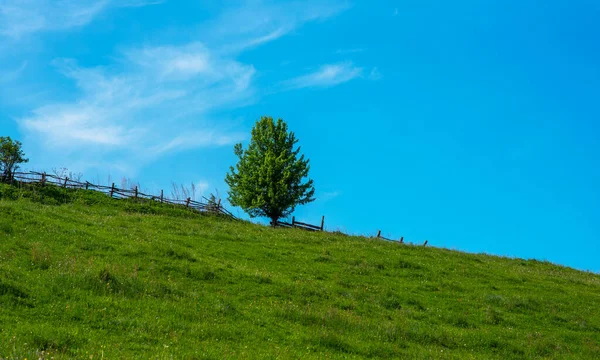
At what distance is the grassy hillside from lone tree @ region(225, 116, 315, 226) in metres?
23.7

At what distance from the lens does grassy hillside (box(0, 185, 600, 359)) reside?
15586 millimetres

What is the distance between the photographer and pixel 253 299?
875 inches

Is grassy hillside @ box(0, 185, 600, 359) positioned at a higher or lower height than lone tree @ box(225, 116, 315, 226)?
lower

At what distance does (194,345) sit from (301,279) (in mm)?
12725

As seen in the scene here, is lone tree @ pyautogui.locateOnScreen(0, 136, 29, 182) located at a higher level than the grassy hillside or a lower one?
higher

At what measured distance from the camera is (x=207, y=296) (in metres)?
20.9

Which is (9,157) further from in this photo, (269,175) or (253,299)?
(253,299)

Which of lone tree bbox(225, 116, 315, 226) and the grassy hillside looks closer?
the grassy hillside

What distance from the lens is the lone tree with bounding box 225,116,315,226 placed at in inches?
2522

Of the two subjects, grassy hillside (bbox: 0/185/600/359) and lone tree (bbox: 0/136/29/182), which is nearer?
grassy hillside (bbox: 0/185/600/359)

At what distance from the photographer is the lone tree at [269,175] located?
64.1 meters

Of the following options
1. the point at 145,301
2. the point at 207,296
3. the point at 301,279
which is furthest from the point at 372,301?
the point at 145,301

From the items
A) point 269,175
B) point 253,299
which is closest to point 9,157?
point 269,175

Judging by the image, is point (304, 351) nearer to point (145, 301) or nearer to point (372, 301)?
point (145, 301)
